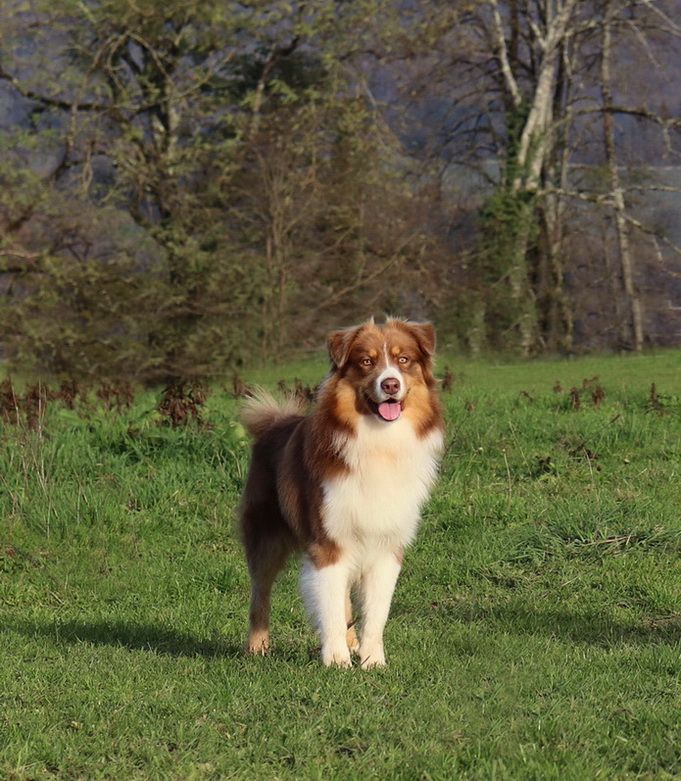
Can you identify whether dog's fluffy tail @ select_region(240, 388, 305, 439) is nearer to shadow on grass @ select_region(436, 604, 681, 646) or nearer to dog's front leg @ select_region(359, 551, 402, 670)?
dog's front leg @ select_region(359, 551, 402, 670)

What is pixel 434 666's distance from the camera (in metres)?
5.88

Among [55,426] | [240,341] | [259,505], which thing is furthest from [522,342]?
[259,505]

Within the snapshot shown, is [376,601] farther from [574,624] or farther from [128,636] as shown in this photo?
[128,636]

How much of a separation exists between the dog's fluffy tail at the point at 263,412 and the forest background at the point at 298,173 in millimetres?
15299

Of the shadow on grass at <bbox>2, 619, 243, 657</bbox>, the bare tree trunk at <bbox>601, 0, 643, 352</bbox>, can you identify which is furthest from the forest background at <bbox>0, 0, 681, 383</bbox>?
the shadow on grass at <bbox>2, 619, 243, 657</bbox>

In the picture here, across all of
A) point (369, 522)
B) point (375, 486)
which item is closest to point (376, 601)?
point (369, 522)

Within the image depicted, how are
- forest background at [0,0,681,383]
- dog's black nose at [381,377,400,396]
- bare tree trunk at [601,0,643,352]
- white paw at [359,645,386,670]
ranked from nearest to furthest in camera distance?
dog's black nose at [381,377,400,396]
white paw at [359,645,386,670]
forest background at [0,0,681,383]
bare tree trunk at [601,0,643,352]

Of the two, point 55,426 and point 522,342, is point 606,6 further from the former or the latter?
point 55,426

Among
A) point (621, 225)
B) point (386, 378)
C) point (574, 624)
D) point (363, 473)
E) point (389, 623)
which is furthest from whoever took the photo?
point (621, 225)

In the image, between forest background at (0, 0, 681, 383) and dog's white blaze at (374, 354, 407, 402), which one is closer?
dog's white blaze at (374, 354, 407, 402)

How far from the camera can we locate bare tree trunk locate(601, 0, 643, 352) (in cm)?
3319

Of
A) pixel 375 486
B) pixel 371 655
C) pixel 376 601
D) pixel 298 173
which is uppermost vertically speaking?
pixel 298 173

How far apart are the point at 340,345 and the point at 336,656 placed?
1594mm

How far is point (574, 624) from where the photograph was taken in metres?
7.02
